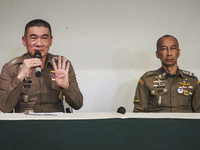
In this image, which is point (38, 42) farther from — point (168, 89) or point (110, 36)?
point (168, 89)

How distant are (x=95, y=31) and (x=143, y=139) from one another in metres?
1.87

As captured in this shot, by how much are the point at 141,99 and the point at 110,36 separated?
89cm

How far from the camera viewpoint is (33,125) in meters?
1.09

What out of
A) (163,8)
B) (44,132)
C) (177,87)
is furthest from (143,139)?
(163,8)

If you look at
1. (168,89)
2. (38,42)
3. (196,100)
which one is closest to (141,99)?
(168,89)

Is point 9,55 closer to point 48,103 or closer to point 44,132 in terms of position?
point 48,103

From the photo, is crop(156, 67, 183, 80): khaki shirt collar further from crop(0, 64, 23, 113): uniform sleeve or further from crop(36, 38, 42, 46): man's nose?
crop(0, 64, 23, 113): uniform sleeve

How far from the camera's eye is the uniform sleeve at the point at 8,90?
5.64 ft

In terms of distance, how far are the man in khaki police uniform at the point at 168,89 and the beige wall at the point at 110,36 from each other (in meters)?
0.47

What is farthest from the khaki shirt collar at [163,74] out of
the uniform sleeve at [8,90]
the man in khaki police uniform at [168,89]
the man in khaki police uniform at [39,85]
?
the uniform sleeve at [8,90]

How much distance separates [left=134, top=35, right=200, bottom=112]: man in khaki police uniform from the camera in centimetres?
222

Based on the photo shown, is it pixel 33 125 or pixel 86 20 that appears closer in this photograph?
pixel 33 125

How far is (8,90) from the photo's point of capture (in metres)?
1.73

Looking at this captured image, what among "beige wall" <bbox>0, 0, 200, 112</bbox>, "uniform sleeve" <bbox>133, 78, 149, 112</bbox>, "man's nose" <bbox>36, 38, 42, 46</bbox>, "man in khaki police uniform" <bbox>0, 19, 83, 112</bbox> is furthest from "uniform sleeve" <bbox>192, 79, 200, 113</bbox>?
"man's nose" <bbox>36, 38, 42, 46</bbox>
